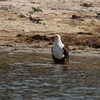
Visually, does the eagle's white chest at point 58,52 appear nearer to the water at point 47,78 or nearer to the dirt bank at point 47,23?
the water at point 47,78

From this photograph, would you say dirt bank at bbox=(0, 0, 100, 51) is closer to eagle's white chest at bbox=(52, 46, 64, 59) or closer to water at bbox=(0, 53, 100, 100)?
water at bbox=(0, 53, 100, 100)

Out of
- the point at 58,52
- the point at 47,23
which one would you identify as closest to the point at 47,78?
the point at 58,52

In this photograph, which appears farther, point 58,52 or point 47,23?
point 47,23

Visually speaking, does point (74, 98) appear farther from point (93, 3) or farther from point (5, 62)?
point (93, 3)

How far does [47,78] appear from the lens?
41.6ft

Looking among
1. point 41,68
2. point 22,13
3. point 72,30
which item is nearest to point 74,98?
point 41,68

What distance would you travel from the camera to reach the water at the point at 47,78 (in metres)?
10.8

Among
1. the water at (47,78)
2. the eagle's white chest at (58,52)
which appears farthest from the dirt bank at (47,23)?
the eagle's white chest at (58,52)

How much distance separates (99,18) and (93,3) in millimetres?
4461

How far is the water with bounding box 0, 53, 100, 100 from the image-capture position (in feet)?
→ 35.3

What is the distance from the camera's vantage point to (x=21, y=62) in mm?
15695

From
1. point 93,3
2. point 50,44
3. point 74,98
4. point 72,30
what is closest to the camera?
point 74,98

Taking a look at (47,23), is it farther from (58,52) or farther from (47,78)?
(47,78)

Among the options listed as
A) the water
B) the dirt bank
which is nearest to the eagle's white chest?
the water
